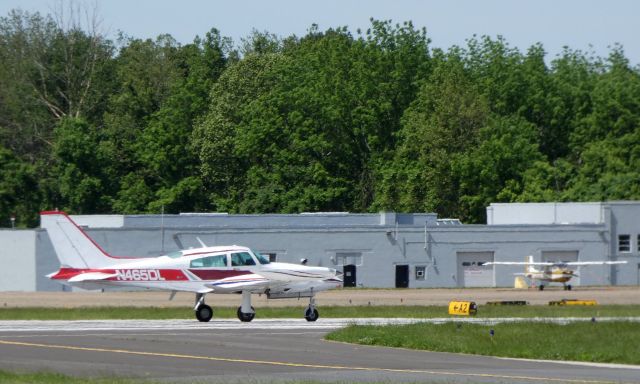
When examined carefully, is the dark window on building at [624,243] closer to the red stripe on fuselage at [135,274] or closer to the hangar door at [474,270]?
the hangar door at [474,270]

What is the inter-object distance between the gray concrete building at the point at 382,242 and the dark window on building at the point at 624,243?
0.20 ft

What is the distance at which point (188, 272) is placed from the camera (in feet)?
131

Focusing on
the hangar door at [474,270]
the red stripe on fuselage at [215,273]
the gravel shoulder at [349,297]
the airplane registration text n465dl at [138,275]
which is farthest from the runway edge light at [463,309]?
the hangar door at [474,270]

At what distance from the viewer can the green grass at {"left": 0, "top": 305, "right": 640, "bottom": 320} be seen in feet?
148

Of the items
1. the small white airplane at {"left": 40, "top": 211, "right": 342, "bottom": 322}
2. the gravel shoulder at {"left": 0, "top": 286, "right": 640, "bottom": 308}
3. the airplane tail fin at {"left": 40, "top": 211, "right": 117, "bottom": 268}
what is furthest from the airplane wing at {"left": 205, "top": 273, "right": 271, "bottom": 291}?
the gravel shoulder at {"left": 0, "top": 286, "right": 640, "bottom": 308}

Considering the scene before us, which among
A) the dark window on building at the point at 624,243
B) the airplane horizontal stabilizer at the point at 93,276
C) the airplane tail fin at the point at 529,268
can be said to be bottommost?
the airplane tail fin at the point at 529,268

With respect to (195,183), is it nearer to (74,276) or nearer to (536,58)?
(536,58)

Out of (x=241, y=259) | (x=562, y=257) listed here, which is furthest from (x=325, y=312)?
(x=562, y=257)

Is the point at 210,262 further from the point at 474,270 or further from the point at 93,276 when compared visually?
the point at 474,270

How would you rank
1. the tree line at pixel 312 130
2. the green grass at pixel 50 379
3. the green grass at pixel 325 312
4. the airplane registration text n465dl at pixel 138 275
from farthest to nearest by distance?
the tree line at pixel 312 130 < the green grass at pixel 325 312 < the airplane registration text n465dl at pixel 138 275 < the green grass at pixel 50 379

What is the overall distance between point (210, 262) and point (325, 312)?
800cm

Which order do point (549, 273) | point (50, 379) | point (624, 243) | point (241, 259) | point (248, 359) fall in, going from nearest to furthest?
point (50, 379), point (248, 359), point (241, 259), point (549, 273), point (624, 243)

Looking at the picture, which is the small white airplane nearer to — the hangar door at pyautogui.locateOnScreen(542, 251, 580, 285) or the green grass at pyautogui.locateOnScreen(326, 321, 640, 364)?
the green grass at pyautogui.locateOnScreen(326, 321, 640, 364)

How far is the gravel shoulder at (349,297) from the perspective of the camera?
185 ft
